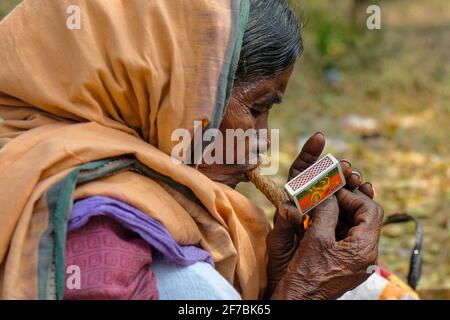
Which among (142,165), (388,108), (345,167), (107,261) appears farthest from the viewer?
(388,108)

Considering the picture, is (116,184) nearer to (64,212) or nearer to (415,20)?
(64,212)

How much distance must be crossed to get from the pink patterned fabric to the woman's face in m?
0.58

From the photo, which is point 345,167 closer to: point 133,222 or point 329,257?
point 329,257

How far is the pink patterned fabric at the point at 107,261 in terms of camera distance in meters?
2.02

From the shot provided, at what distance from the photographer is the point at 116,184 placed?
215 cm

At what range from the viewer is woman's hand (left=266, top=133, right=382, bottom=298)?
2.45 m

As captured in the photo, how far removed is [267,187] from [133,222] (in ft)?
2.68

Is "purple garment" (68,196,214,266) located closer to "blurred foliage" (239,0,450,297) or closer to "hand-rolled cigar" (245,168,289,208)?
"hand-rolled cigar" (245,168,289,208)

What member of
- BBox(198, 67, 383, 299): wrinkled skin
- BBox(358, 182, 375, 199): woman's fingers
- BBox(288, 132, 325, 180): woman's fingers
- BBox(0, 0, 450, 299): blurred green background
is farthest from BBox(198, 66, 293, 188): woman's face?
BBox(0, 0, 450, 299): blurred green background

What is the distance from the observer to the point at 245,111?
259 cm

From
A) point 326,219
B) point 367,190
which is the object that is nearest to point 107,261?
point 326,219

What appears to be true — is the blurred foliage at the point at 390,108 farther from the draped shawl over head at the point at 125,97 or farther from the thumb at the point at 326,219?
the draped shawl over head at the point at 125,97

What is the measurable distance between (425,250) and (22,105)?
306 cm
